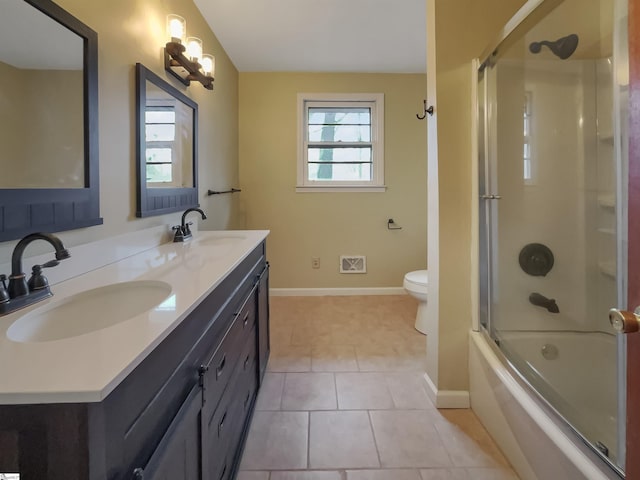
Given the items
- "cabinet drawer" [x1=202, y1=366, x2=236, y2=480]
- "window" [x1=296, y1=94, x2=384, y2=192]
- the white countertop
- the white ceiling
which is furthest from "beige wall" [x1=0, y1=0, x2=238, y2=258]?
"window" [x1=296, y1=94, x2=384, y2=192]

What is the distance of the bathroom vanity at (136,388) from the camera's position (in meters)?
0.46

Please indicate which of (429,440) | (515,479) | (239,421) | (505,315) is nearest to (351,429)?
(429,440)

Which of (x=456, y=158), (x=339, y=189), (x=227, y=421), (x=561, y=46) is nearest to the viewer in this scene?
(x=227, y=421)

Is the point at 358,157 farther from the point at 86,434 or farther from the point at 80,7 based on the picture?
the point at 86,434

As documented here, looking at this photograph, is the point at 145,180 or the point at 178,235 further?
the point at 178,235

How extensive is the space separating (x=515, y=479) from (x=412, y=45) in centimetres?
293

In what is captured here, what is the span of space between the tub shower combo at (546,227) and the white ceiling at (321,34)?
108 centimetres

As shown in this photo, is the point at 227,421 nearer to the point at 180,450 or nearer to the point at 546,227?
the point at 180,450

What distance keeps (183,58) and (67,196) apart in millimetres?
1083

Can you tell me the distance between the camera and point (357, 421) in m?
1.54

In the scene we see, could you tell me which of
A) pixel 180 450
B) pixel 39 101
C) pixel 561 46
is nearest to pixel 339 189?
pixel 561 46

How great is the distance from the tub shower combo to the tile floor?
184 millimetres

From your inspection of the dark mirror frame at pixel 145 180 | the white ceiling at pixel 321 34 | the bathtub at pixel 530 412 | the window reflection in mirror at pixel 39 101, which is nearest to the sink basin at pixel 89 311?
the window reflection in mirror at pixel 39 101

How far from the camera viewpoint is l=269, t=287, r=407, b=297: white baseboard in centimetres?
344
